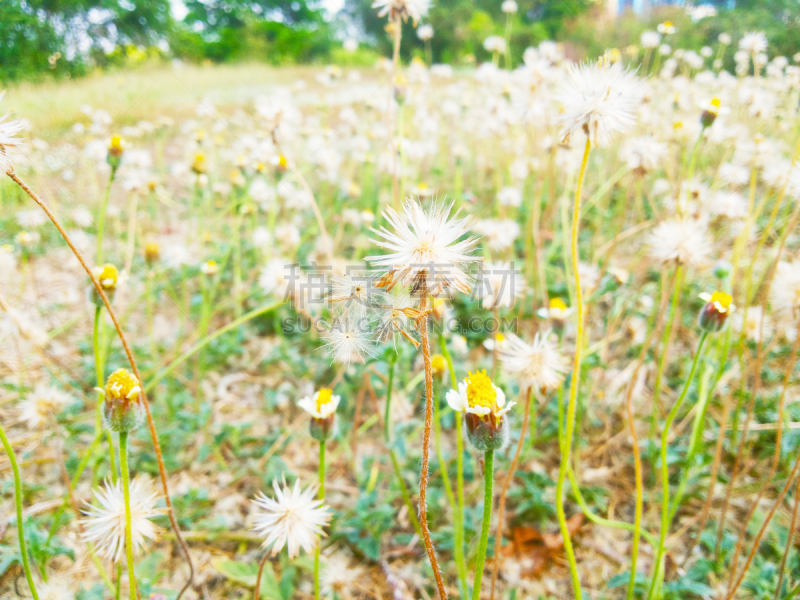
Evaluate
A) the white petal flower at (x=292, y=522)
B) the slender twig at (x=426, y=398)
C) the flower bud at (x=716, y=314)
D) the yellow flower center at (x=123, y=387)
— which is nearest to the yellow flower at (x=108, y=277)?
the yellow flower center at (x=123, y=387)

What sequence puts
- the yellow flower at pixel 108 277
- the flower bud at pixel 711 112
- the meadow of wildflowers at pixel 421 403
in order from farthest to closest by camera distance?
the flower bud at pixel 711 112
the yellow flower at pixel 108 277
the meadow of wildflowers at pixel 421 403

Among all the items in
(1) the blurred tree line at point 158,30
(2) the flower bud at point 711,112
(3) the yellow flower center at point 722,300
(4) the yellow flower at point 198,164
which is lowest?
(3) the yellow flower center at point 722,300

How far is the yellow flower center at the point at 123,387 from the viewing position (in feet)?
3.21

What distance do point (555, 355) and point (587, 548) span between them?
82 cm

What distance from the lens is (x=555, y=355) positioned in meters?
1.32

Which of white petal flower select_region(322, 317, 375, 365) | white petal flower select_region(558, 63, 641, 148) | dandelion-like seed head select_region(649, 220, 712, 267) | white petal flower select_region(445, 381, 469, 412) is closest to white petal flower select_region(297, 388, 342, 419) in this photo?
white petal flower select_region(322, 317, 375, 365)

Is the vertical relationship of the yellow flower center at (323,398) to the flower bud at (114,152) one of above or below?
below

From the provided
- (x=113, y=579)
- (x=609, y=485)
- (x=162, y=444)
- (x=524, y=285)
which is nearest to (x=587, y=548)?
(x=609, y=485)

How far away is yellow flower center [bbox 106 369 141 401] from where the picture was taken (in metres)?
0.98

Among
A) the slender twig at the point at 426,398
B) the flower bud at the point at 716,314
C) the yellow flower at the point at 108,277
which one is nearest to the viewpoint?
the slender twig at the point at 426,398

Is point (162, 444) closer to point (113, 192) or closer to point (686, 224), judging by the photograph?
point (686, 224)

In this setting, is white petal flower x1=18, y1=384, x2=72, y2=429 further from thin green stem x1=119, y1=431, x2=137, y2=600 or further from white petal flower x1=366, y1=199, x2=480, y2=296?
white petal flower x1=366, y1=199, x2=480, y2=296

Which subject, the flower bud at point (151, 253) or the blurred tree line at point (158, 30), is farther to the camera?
the flower bud at point (151, 253)

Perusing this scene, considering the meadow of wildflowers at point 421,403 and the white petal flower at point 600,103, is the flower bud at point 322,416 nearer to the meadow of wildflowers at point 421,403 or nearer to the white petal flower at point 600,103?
the meadow of wildflowers at point 421,403
